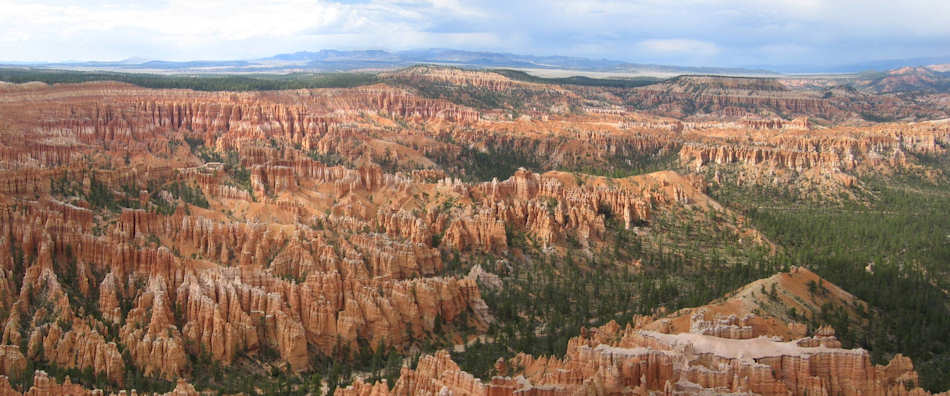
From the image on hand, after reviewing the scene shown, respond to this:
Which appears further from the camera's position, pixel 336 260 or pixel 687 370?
pixel 336 260

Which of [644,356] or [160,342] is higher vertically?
[644,356]

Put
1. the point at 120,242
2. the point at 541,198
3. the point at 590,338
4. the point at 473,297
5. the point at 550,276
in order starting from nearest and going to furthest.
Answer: the point at 590,338 → the point at 120,242 → the point at 473,297 → the point at 550,276 → the point at 541,198

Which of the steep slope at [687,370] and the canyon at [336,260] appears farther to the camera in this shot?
the canyon at [336,260]

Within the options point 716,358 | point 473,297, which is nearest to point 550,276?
point 473,297

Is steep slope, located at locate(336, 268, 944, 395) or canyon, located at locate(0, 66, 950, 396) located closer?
steep slope, located at locate(336, 268, 944, 395)

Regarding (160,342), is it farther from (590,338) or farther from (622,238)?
(622,238)

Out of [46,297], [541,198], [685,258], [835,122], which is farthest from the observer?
[835,122]

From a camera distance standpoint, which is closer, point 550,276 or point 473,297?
point 473,297

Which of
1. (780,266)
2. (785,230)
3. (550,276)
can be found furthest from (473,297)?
(785,230)

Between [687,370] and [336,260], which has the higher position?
[687,370]
